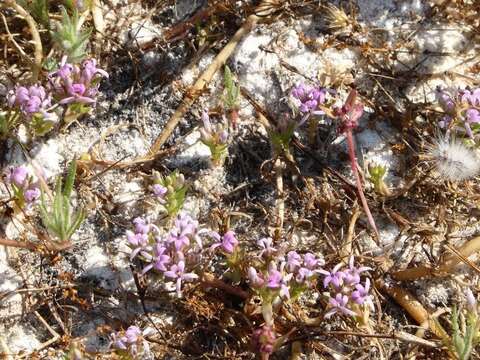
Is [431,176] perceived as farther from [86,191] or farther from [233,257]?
[86,191]

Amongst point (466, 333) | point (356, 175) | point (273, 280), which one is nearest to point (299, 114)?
point (356, 175)

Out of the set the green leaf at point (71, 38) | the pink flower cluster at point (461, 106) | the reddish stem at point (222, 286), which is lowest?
the reddish stem at point (222, 286)

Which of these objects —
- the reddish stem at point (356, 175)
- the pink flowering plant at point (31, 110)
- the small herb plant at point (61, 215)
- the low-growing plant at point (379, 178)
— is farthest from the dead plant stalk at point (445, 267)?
the pink flowering plant at point (31, 110)

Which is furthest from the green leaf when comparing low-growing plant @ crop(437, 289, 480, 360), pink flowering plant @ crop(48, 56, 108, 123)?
low-growing plant @ crop(437, 289, 480, 360)

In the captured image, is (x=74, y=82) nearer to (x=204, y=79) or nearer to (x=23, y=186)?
(x=23, y=186)

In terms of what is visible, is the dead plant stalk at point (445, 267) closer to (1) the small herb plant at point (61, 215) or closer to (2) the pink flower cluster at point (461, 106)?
(2) the pink flower cluster at point (461, 106)

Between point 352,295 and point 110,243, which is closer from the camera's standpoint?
point 352,295

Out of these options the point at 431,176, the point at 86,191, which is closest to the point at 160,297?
the point at 86,191
